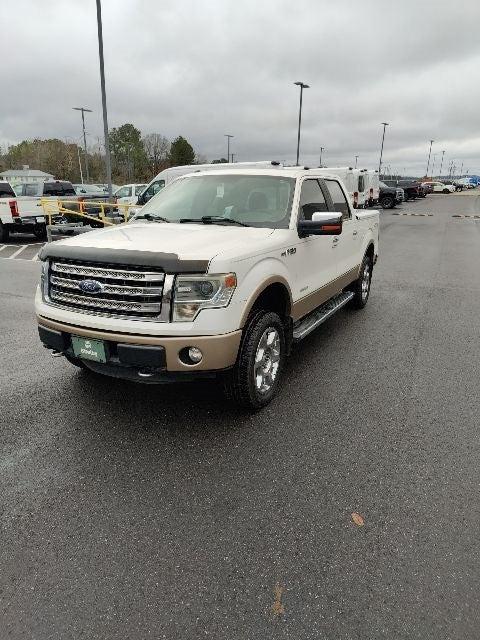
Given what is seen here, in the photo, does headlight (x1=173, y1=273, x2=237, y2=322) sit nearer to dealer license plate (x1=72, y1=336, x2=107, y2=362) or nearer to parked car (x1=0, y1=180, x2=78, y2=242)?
dealer license plate (x1=72, y1=336, x2=107, y2=362)

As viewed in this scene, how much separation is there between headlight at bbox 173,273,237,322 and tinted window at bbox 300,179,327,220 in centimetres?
157

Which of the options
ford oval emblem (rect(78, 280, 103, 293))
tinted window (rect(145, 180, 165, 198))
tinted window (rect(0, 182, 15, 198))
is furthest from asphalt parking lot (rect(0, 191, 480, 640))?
tinted window (rect(145, 180, 165, 198))

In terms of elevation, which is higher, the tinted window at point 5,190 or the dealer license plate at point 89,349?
the tinted window at point 5,190

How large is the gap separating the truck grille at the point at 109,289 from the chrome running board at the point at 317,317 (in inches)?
62.3

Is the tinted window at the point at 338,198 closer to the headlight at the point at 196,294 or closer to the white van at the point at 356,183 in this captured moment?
the headlight at the point at 196,294

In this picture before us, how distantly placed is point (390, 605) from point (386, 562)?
0.25 metres

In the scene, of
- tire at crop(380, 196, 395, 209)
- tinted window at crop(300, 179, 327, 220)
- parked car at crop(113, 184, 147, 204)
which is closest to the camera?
tinted window at crop(300, 179, 327, 220)

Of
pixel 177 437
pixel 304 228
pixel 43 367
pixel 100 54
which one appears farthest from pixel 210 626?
pixel 100 54

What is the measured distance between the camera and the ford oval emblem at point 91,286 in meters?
3.23

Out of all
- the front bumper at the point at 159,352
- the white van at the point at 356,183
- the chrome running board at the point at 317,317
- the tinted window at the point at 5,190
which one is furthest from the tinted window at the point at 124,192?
the front bumper at the point at 159,352

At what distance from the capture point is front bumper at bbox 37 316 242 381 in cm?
304

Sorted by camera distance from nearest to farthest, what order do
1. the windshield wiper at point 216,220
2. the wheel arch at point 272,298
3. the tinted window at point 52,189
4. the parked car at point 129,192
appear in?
the wheel arch at point 272,298 → the windshield wiper at point 216,220 → the tinted window at point 52,189 → the parked car at point 129,192

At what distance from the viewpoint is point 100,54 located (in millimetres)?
16016

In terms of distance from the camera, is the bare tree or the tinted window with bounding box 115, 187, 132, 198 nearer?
the tinted window with bounding box 115, 187, 132, 198
